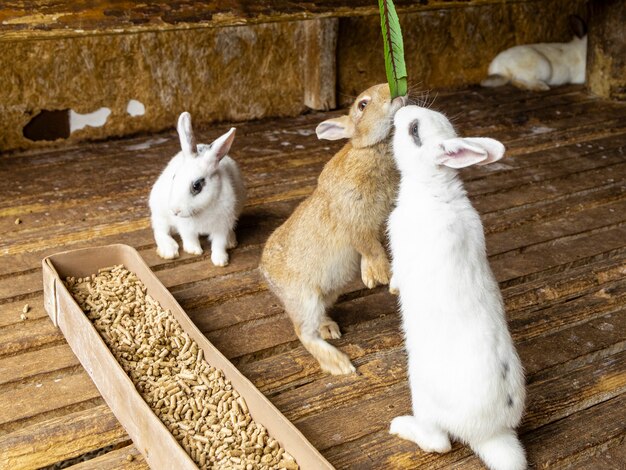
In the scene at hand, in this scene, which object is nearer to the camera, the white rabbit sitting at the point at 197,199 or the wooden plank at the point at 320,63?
the white rabbit sitting at the point at 197,199

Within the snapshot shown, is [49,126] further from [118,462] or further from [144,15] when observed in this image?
[118,462]

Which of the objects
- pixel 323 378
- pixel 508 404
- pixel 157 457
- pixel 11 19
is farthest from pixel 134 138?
pixel 508 404

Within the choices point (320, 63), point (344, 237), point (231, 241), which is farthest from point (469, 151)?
point (320, 63)

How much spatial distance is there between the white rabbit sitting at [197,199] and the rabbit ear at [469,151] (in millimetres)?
1366

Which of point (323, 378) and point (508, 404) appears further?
point (323, 378)

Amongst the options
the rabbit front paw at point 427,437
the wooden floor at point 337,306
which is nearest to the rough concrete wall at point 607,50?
the wooden floor at point 337,306

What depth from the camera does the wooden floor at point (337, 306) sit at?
8.04ft

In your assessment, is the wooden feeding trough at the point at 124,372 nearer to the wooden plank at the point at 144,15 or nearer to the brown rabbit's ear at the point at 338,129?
the brown rabbit's ear at the point at 338,129

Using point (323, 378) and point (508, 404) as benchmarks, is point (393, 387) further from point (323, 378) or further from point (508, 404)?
point (508, 404)

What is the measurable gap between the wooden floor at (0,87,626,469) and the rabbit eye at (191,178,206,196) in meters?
0.33

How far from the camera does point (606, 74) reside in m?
6.01

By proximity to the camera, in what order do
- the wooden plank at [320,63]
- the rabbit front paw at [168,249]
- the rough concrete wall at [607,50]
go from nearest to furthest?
the rabbit front paw at [168,249] → the wooden plank at [320,63] → the rough concrete wall at [607,50]

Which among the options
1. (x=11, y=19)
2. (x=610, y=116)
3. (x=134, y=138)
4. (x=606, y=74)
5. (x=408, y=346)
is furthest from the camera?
(x=606, y=74)

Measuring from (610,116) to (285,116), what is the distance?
2.27 m
